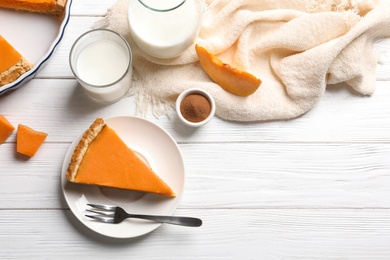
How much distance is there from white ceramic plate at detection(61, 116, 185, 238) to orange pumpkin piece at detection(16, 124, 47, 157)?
116 mm

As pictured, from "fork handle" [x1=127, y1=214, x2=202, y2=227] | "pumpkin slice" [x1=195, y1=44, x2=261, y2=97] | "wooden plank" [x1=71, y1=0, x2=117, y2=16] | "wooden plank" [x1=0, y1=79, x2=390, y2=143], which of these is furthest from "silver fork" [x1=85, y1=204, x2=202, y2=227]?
"wooden plank" [x1=71, y1=0, x2=117, y2=16]

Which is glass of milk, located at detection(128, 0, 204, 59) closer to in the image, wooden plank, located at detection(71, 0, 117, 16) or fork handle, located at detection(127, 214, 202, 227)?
wooden plank, located at detection(71, 0, 117, 16)

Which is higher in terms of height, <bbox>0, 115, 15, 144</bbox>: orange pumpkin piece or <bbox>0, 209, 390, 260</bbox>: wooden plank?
<bbox>0, 115, 15, 144</bbox>: orange pumpkin piece

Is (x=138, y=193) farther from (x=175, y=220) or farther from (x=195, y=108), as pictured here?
(x=195, y=108)

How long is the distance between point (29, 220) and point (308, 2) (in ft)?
3.53

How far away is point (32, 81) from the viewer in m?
1.53

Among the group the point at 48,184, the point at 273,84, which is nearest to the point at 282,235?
the point at 273,84

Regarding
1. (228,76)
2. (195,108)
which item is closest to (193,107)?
(195,108)

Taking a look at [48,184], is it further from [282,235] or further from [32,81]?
[282,235]

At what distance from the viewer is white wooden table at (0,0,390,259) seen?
1.47 metres

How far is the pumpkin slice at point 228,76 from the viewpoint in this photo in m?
1.46

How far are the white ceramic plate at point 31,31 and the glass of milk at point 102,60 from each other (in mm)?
98

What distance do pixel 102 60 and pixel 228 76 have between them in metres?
0.38

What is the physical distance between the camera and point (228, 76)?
1476 mm
